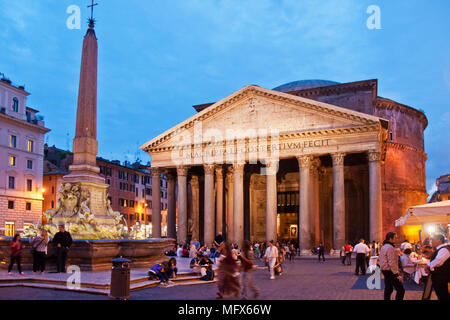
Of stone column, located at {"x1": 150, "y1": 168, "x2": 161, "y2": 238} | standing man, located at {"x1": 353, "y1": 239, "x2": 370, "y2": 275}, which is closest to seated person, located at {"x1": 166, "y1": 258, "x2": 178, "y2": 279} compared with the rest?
standing man, located at {"x1": 353, "y1": 239, "x2": 370, "y2": 275}

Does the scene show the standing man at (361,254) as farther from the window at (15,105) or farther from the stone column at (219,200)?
the window at (15,105)

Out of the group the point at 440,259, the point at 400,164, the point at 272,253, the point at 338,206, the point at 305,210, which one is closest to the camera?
the point at 440,259

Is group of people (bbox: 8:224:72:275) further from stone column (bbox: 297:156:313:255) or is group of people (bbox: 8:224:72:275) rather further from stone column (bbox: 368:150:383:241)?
stone column (bbox: 368:150:383:241)

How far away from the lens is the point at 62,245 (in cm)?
1160

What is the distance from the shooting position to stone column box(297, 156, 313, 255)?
99.0 ft

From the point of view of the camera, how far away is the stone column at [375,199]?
28281 millimetres

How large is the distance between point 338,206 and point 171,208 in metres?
13.9

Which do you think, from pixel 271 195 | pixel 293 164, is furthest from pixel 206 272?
pixel 293 164

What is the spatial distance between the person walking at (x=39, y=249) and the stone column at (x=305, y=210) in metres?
20.8

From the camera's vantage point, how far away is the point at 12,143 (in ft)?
129

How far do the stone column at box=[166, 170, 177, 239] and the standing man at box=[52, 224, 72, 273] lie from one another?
24.6 meters

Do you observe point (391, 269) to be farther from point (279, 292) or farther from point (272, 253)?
point (272, 253)

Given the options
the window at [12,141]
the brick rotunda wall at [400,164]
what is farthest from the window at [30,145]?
the brick rotunda wall at [400,164]
